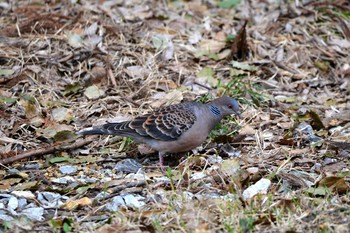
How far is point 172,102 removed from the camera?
7.67 meters

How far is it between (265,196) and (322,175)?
2.92 ft

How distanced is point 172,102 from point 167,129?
1.14 metres

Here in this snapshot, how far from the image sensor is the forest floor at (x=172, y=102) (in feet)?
17.0

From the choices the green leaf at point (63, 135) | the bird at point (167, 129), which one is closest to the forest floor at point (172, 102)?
the green leaf at point (63, 135)

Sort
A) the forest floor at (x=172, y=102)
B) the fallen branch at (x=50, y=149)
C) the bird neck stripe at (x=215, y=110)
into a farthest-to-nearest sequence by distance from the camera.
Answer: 1. the bird neck stripe at (x=215, y=110)
2. the fallen branch at (x=50, y=149)
3. the forest floor at (x=172, y=102)

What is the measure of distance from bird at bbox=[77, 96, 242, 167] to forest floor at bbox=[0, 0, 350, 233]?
0.19 metres

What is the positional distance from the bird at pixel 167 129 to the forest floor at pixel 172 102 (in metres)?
0.19

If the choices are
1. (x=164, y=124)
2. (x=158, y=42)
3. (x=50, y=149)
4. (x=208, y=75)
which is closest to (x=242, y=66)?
(x=208, y=75)

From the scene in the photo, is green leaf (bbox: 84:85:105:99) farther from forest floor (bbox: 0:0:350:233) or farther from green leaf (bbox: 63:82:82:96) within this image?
green leaf (bbox: 63:82:82:96)

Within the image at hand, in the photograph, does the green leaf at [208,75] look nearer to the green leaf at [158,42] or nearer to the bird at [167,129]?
the green leaf at [158,42]

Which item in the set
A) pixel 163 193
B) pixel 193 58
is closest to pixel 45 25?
pixel 193 58

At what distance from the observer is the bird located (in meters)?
6.51

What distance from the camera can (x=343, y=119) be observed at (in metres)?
7.40

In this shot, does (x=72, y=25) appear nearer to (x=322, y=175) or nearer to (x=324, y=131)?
(x=324, y=131)
